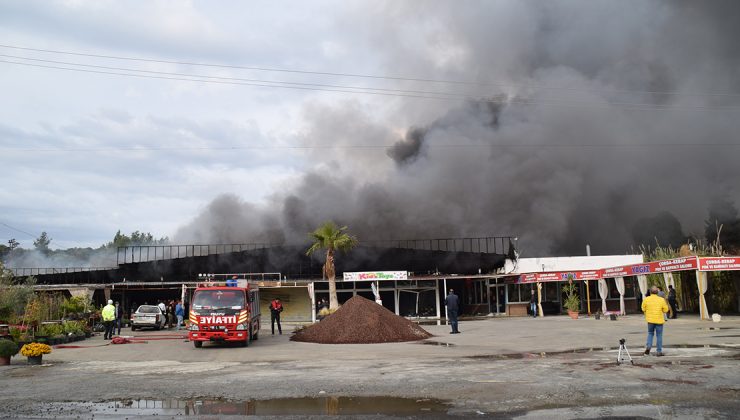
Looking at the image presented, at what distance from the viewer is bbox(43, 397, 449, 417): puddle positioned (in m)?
7.47

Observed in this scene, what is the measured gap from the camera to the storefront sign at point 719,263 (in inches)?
960

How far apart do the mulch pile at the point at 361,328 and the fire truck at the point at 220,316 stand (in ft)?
8.95

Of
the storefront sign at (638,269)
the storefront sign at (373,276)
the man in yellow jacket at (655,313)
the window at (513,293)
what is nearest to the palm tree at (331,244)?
the storefront sign at (373,276)

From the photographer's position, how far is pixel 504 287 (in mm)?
39281

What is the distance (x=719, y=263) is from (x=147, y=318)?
2710cm

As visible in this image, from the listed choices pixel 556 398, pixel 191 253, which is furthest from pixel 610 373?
pixel 191 253

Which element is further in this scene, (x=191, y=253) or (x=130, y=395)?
(x=191, y=253)

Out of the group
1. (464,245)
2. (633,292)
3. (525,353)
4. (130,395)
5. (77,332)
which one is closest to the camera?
(130,395)

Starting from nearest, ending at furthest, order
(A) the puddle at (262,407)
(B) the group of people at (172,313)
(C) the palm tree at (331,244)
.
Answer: (A) the puddle at (262,407)
(B) the group of people at (172,313)
(C) the palm tree at (331,244)

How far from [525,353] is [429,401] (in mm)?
6776

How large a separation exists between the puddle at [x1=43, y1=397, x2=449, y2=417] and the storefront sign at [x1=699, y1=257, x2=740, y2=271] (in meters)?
20.9

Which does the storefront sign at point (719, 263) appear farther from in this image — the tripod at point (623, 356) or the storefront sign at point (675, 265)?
the tripod at point (623, 356)

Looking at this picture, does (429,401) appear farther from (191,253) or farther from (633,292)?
(191,253)

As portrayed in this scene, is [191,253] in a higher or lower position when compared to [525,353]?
higher
